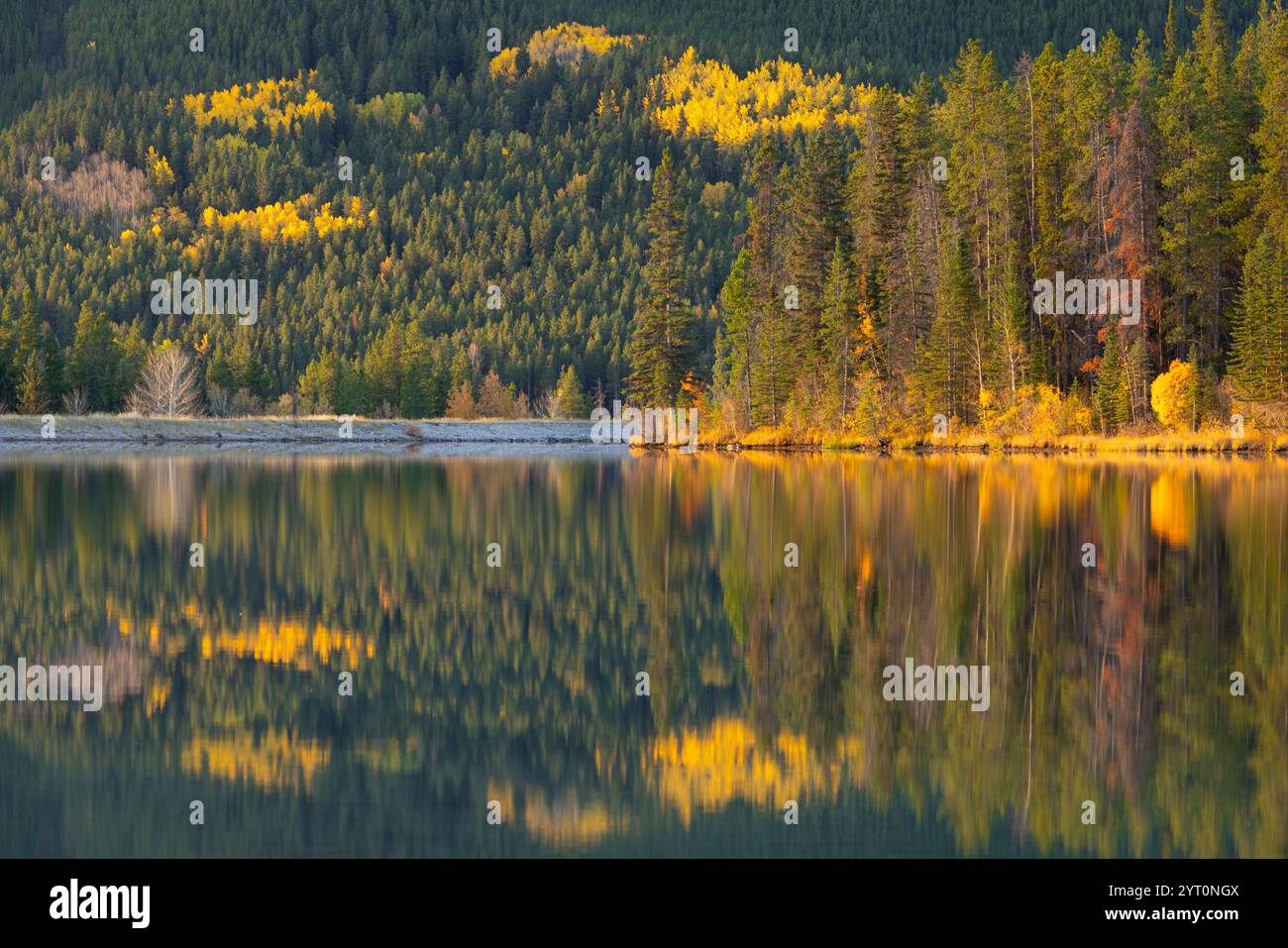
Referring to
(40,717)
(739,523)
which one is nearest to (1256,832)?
(40,717)

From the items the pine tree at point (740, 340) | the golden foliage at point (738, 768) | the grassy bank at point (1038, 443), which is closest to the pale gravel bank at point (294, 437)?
the pine tree at point (740, 340)

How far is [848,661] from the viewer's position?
16.7m

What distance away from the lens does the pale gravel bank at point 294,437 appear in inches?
4055

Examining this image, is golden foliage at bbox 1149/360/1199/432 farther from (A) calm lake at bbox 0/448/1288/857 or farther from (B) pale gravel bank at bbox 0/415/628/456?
(A) calm lake at bbox 0/448/1288/857

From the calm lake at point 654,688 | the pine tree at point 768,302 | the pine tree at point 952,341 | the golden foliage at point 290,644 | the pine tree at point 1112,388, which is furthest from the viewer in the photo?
the pine tree at point 768,302

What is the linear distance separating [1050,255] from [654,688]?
64.8m

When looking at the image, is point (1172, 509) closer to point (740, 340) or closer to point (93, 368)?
point (740, 340)

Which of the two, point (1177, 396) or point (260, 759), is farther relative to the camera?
point (1177, 396)

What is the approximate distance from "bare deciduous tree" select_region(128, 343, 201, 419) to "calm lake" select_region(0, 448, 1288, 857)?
94163mm

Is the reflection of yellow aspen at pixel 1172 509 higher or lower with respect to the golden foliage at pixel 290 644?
higher

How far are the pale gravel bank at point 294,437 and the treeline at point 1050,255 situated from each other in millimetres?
17352

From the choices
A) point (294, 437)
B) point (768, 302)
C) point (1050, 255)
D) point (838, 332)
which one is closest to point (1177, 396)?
point (1050, 255)

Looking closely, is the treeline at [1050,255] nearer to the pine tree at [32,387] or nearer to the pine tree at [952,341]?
the pine tree at [952,341]

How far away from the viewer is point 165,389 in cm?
12431
